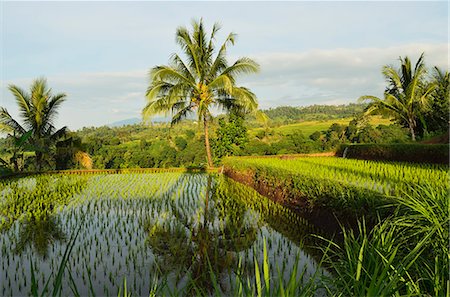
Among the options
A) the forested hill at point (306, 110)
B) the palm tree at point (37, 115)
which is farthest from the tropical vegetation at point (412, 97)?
the forested hill at point (306, 110)

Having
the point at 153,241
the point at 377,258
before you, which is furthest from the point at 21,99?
the point at 377,258

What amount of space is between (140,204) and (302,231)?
13.6 ft

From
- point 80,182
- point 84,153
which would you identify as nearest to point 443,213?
point 80,182

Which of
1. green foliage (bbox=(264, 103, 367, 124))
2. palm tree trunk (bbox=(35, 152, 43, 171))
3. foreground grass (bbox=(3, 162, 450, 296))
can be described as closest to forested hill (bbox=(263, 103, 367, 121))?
green foliage (bbox=(264, 103, 367, 124))

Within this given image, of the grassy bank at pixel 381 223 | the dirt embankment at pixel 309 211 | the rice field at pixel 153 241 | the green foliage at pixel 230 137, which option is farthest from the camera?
the green foliage at pixel 230 137

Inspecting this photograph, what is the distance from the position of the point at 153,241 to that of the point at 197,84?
36.4ft

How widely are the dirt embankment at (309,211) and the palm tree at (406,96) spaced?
8947mm

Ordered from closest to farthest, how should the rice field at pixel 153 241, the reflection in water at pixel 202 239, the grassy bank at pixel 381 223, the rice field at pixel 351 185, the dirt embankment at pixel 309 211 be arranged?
1. the grassy bank at pixel 381 223
2. the rice field at pixel 153 241
3. the reflection in water at pixel 202 239
4. the rice field at pixel 351 185
5. the dirt embankment at pixel 309 211

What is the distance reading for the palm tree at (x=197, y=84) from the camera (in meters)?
15.1

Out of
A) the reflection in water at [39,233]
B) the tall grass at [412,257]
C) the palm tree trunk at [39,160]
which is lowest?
the reflection in water at [39,233]

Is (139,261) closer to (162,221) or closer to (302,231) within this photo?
(162,221)

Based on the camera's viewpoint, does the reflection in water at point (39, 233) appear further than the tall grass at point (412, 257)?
Yes

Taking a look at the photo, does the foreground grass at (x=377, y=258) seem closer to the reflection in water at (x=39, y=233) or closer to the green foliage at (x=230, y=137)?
the reflection in water at (x=39, y=233)

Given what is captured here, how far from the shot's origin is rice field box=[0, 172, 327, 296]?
3.82 m
